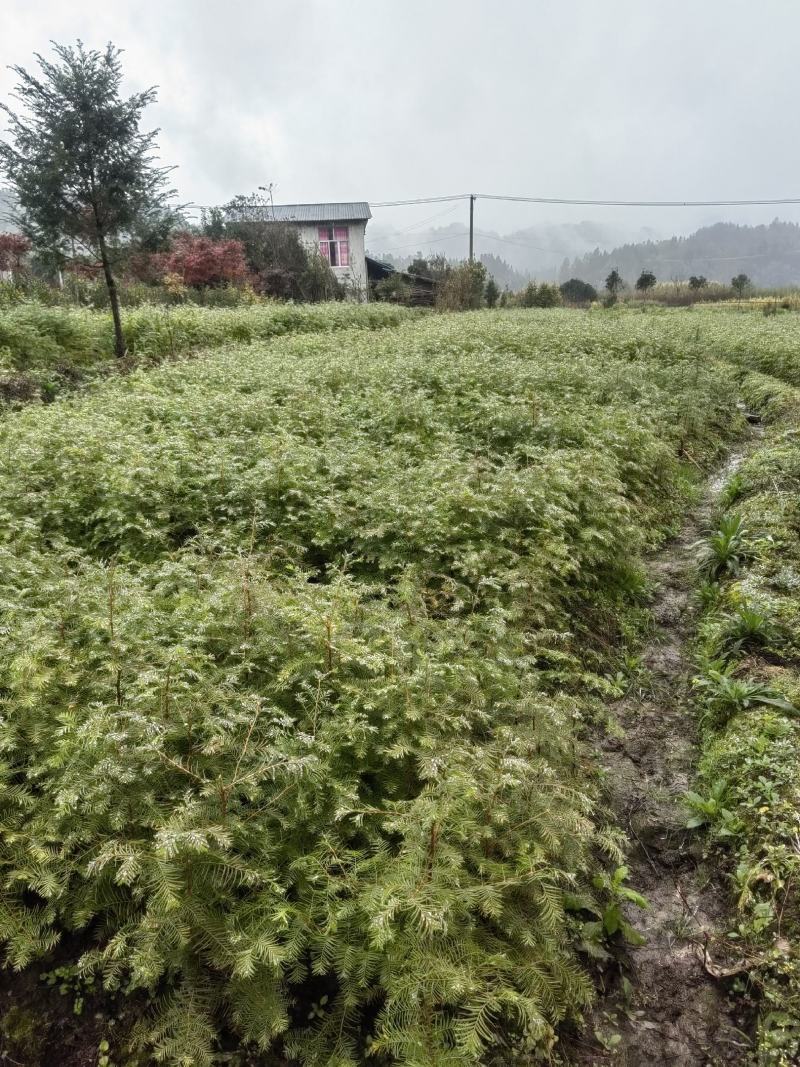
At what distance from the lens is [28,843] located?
2.18 m

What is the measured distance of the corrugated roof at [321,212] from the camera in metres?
37.1

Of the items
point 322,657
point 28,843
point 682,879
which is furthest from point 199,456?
point 682,879

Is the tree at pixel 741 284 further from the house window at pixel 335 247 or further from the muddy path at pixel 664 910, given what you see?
the muddy path at pixel 664 910

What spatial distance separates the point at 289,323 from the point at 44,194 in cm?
734

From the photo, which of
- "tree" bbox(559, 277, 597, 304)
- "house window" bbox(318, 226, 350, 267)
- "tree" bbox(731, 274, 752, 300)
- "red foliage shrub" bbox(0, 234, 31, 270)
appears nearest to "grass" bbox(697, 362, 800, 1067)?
"red foliage shrub" bbox(0, 234, 31, 270)

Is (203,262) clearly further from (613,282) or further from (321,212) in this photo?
(613,282)

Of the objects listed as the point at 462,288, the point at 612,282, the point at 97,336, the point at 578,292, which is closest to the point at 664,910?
the point at 97,336

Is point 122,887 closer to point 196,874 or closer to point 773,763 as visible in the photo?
point 196,874

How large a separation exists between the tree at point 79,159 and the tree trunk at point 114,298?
0.11 ft

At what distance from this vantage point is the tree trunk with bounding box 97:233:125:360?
11047mm

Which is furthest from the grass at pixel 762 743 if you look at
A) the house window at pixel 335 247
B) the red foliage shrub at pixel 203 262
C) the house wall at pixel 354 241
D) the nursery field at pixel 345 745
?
the house window at pixel 335 247

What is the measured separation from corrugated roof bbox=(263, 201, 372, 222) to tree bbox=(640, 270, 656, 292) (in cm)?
1751

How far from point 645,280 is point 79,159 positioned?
122 ft

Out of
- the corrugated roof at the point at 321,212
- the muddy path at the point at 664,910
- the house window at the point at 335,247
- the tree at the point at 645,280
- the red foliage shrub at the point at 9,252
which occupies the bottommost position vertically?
the muddy path at the point at 664,910
